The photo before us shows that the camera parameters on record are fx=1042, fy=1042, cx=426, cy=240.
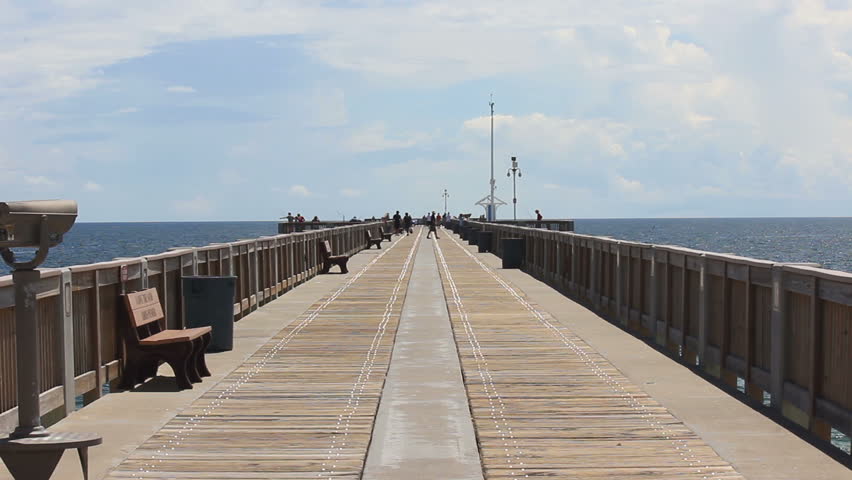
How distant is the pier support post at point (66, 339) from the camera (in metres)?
9.21

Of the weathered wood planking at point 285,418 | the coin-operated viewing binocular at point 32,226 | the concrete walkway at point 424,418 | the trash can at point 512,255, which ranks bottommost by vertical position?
the concrete walkway at point 424,418

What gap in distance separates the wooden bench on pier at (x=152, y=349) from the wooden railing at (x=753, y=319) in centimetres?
548

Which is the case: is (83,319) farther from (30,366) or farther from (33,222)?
(33,222)

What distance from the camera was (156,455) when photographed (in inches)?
301

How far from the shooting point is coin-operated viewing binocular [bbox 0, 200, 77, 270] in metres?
6.39

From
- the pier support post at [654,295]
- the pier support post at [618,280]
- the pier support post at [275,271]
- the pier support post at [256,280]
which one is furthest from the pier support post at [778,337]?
the pier support post at [275,271]

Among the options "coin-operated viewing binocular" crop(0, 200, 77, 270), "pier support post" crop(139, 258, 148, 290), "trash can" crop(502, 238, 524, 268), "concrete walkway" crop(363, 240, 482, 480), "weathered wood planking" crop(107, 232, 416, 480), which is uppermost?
"coin-operated viewing binocular" crop(0, 200, 77, 270)

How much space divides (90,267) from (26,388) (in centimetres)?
339

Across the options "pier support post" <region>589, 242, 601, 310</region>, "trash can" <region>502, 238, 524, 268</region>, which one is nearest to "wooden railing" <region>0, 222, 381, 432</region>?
"pier support post" <region>589, 242, 601, 310</region>

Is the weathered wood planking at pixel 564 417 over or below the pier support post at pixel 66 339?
below

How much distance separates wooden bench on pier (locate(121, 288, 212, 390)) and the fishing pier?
0.17 metres

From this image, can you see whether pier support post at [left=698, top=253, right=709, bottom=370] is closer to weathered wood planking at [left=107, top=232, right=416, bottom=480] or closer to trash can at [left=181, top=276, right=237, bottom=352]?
weathered wood planking at [left=107, top=232, right=416, bottom=480]

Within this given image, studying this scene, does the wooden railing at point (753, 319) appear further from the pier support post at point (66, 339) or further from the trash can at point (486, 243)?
→ the trash can at point (486, 243)

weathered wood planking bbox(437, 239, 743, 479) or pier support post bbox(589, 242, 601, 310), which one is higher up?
pier support post bbox(589, 242, 601, 310)
